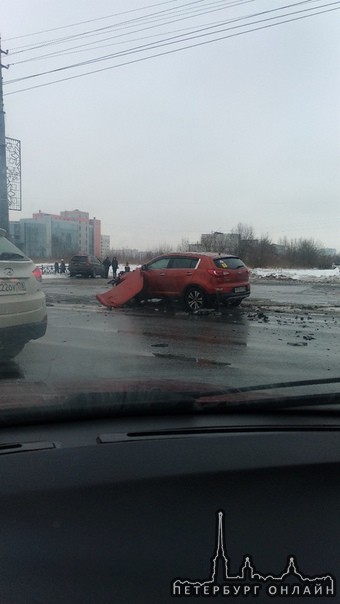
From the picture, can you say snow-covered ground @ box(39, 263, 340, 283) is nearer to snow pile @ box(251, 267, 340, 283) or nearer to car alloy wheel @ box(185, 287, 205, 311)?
snow pile @ box(251, 267, 340, 283)

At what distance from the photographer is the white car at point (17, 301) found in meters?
5.42

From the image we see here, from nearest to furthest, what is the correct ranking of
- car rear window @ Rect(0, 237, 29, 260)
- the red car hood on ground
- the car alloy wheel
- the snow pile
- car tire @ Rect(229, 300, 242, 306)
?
car rear window @ Rect(0, 237, 29, 260) → the car alloy wheel → car tire @ Rect(229, 300, 242, 306) → the red car hood on ground → the snow pile

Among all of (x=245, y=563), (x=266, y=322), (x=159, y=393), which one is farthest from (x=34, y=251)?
(x=245, y=563)

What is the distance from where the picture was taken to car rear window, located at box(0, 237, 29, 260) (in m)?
5.49

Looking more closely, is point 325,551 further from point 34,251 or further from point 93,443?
point 34,251

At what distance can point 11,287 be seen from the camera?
547 cm

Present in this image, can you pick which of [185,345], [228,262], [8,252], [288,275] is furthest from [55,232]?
[288,275]

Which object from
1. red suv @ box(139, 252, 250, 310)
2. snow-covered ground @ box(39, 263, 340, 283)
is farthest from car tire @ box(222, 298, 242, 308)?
snow-covered ground @ box(39, 263, 340, 283)

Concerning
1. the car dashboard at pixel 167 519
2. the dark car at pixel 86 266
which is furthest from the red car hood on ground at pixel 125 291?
the dark car at pixel 86 266

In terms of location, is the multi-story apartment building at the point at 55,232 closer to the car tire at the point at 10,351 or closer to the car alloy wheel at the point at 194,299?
the car alloy wheel at the point at 194,299

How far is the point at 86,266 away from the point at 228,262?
17.3 meters

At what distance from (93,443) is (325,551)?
916 millimetres

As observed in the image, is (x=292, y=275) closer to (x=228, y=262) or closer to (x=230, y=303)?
(x=230, y=303)

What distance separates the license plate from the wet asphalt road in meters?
0.82
